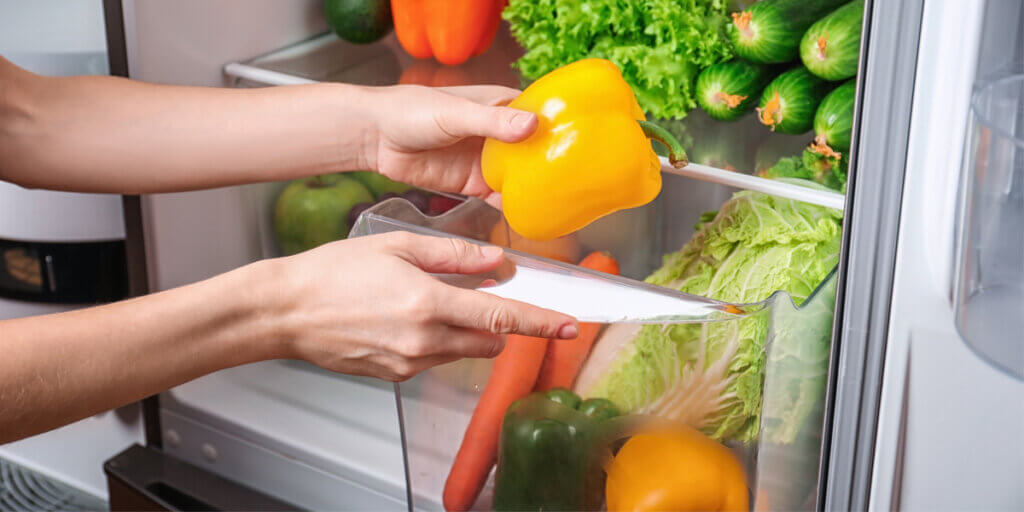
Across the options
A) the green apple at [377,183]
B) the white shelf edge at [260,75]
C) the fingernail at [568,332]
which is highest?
the white shelf edge at [260,75]

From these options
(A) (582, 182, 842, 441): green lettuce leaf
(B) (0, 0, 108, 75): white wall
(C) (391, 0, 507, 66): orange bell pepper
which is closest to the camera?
(A) (582, 182, 842, 441): green lettuce leaf

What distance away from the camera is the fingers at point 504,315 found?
2.41ft

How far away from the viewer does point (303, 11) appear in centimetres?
139

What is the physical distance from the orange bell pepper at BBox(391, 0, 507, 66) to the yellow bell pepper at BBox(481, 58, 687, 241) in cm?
45

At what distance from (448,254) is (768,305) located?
0.28 meters

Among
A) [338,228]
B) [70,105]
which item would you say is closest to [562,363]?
[338,228]

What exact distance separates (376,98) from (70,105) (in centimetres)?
39

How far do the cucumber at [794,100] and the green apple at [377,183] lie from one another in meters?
0.58

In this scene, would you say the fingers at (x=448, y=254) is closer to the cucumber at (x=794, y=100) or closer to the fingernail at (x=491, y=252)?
the fingernail at (x=491, y=252)

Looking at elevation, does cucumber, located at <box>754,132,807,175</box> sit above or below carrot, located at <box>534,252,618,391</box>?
above

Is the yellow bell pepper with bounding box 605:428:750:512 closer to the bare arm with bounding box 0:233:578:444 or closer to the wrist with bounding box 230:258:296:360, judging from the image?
the bare arm with bounding box 0:233:578:444

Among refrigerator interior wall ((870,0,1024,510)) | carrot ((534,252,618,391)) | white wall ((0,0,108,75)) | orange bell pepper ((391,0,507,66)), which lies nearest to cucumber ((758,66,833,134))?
refrigerator interior wall ((870,0,1024,510))

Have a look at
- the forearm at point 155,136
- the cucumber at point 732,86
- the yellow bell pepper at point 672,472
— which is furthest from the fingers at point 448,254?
the cucumber at point 732,86

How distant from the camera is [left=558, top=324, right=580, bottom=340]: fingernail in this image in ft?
2.41
